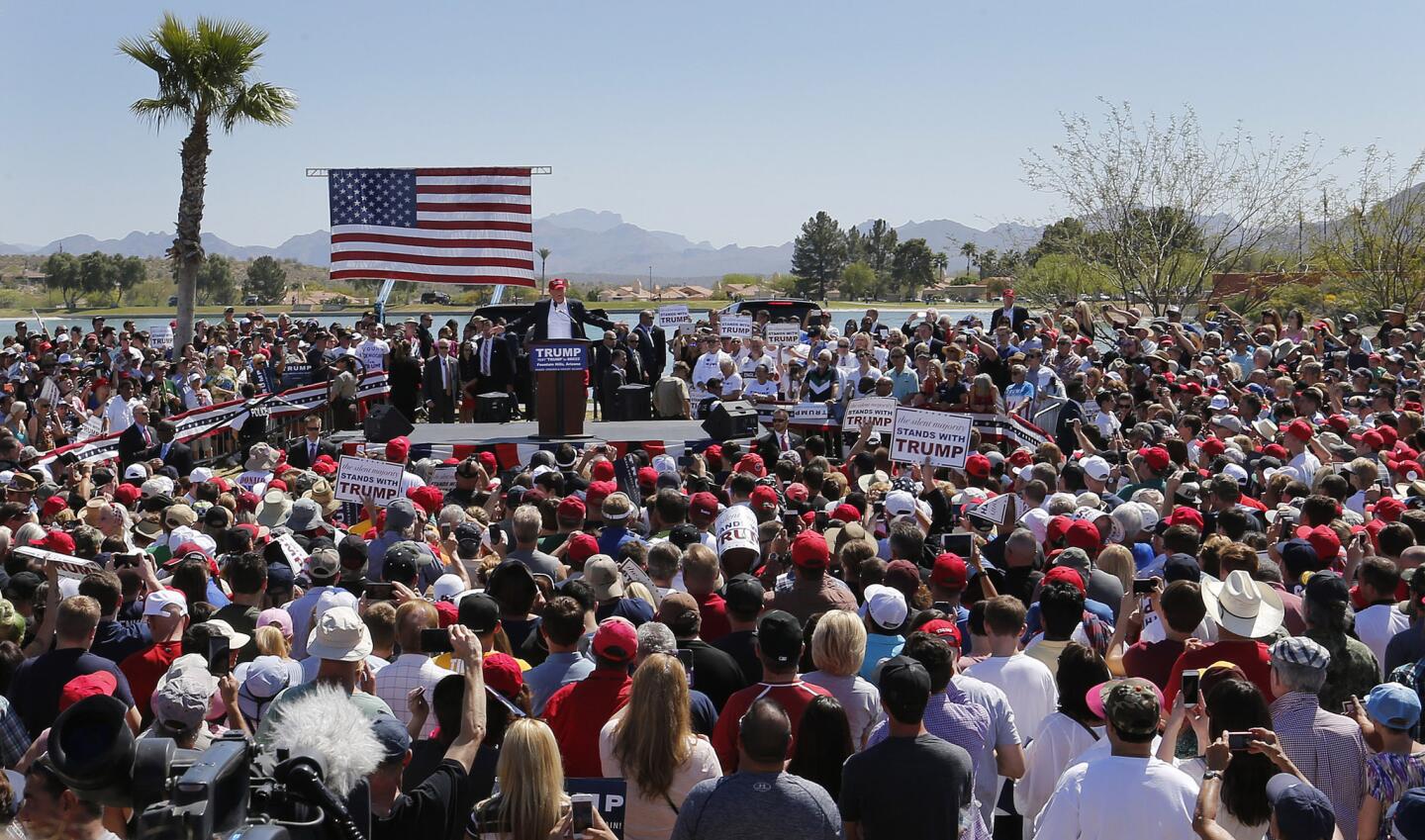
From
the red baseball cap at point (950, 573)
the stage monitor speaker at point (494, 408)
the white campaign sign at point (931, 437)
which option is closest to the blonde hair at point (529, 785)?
the red baseball cap at point (950, 573)

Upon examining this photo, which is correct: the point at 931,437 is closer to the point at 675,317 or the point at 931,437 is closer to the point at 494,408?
the point at 494,408

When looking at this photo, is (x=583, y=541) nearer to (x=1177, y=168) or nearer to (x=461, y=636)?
(x=461, y=636)

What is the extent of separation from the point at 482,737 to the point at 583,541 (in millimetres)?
3188

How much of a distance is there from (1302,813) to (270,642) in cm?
428

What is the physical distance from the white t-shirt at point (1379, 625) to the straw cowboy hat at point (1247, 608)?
101 cm

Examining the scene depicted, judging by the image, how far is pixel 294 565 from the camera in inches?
316

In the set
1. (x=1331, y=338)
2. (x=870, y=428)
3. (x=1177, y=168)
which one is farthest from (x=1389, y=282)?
(x=870, y=428)

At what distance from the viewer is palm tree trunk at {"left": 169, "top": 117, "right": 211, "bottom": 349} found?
94.5 feet

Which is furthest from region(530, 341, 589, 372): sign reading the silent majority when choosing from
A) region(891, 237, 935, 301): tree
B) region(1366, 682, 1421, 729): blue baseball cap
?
region(891, 237, 935, 301): tree

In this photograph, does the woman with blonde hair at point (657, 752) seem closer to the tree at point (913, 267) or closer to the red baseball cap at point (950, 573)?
the red baseball cap at point (950, 573)

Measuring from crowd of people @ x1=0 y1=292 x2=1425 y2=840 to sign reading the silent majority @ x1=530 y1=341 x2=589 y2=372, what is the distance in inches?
201

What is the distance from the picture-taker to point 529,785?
13.6 ft

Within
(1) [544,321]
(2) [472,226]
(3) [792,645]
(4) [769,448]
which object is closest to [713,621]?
(3) [792,645]

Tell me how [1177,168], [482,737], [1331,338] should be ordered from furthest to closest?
[1177,168]
[1331,338]
[482,737]
